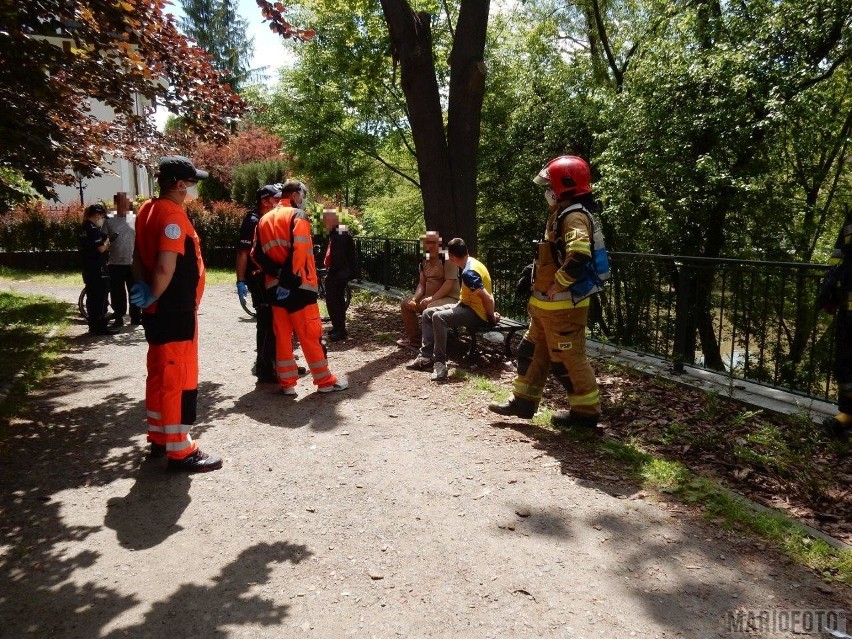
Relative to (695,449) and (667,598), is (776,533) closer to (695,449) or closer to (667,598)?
(667,598)

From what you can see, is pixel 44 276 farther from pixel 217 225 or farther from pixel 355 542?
pixel 355 542

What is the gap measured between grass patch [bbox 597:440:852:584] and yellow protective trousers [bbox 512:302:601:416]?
431 mm

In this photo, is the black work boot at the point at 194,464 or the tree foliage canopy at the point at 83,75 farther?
the tree foliage canopy at the point at 83,75

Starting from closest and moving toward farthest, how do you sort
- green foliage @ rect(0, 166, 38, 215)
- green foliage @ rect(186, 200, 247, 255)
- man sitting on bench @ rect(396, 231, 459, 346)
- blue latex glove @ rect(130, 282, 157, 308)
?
1. blue latex glove @ rect(130, 282, 157, 308)
2. man sitting on bench @ rect(396, 231, 459, 346)
3. green foliage @ rect(0, 166, 38, 215)
4. green foliage @ rect(186, 200, 247, 255)

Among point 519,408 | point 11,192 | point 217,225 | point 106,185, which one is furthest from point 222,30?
point 519,408

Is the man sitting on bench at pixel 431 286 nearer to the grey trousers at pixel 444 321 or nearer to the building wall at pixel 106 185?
the grey trousers at pixel 444 321

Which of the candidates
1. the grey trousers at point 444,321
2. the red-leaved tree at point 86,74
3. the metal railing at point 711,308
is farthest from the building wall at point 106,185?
the metal railing at point 711,308

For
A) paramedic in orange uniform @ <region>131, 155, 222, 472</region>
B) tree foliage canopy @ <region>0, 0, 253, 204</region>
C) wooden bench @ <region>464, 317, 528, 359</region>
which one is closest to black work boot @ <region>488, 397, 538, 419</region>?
wooden bench @ <region>464, 317, 528, 359</region>

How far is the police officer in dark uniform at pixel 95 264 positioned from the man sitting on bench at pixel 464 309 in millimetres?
5644

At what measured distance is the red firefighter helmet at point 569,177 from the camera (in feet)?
14.7

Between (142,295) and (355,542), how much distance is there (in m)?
2.22

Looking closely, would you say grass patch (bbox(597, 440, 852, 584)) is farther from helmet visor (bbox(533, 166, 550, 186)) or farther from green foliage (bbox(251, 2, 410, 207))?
green foliage (bbox(251, 2, 410, 207))

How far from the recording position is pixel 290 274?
18.4 ft

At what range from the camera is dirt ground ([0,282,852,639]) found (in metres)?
2.70
